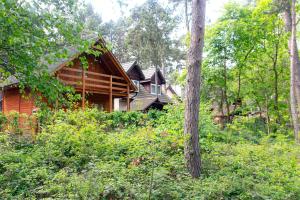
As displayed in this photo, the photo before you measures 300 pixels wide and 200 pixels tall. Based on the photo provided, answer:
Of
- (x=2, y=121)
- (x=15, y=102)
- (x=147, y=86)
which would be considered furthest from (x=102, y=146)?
(x=147, y=86)

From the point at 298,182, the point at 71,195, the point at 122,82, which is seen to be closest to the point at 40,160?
the point at 71,195

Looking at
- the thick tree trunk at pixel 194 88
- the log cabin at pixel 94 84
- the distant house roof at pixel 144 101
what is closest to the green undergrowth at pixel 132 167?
the thick tree trunk at pixel 194 88

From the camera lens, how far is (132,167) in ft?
18.0

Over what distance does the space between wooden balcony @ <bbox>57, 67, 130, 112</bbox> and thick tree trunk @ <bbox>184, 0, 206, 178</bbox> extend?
9.18 meters

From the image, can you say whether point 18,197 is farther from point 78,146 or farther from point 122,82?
point 122,82

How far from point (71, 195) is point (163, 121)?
5785mm

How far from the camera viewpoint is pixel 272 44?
14172mm

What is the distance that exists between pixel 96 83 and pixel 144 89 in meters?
9.24

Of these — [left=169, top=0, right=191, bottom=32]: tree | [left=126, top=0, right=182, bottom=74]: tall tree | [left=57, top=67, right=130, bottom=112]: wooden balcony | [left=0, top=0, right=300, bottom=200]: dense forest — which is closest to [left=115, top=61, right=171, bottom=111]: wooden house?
[left=126, top=0, right=182, bottom=74]: tall tree

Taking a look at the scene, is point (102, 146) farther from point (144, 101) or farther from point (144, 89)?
point (144, 89)

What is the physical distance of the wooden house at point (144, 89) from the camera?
72.9 ft

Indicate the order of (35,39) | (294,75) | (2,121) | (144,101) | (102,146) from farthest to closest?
(144,101) → (294,75) → (2,121) → (102,146) → (35,39)

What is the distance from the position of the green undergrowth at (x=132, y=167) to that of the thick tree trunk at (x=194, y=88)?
15.4 inches

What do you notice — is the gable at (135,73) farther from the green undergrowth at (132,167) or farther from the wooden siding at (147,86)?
the green undergrowth at (132,167)
